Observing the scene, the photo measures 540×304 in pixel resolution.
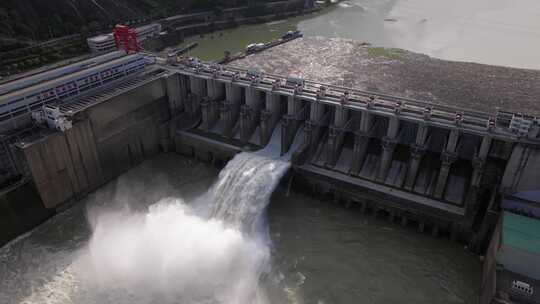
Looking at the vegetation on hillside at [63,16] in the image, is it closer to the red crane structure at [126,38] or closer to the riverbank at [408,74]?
the red crane structure at [126,38]

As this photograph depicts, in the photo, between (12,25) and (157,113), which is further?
(12,25)

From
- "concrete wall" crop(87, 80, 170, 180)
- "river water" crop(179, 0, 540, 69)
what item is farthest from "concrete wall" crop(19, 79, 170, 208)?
"river water" crop(179, 0, 540, 69)

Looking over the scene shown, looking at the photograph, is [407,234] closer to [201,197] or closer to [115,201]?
[201,197]

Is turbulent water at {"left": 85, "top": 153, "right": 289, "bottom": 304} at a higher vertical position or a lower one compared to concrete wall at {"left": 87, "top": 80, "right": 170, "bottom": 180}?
lower

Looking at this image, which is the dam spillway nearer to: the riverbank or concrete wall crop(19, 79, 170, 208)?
concrete wall crop(19, 79, 170, 208)

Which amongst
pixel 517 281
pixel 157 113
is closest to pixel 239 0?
pixel 157 113

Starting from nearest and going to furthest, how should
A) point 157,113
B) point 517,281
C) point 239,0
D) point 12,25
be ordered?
point 517,281 < point 157,113 < point 12,25 < point 239,0

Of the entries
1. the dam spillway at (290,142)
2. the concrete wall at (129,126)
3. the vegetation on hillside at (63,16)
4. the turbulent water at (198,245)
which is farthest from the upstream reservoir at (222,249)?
the vegetation on hillside at (63,16)
